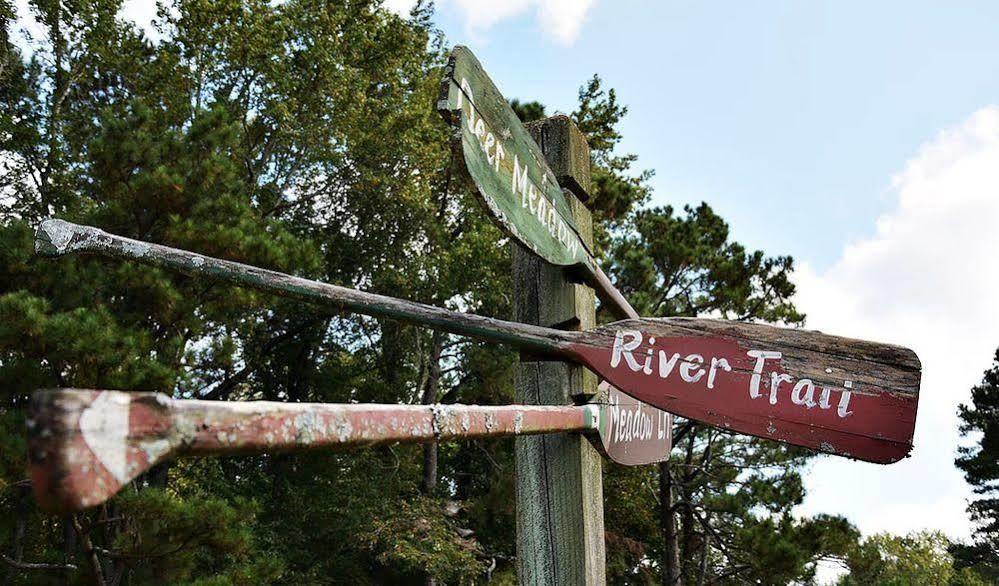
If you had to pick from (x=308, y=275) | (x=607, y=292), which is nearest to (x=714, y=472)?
(x=308, y=275)

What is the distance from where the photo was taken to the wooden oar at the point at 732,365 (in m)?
1.27

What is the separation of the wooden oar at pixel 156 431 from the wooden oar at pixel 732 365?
1.73 ft

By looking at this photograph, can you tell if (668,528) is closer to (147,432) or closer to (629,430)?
(629,430)

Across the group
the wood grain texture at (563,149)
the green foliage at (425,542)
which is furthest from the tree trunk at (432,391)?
the wood grain texture at (563,149)

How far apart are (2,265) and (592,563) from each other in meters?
5.35

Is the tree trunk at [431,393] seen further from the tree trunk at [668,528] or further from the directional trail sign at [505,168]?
the directional trail sign at [505,168]

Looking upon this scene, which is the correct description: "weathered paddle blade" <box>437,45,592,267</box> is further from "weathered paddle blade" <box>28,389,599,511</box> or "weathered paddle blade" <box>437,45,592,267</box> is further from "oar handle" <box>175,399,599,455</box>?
"weathered paddle blade" <box>28,389,599,511</box>

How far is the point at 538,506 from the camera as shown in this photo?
1.52 meters

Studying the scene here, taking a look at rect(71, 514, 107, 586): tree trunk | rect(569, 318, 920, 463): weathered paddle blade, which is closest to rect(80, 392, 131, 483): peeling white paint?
rect(569, 318, 920, 463): weathered paddle blade

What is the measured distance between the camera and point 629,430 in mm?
1663

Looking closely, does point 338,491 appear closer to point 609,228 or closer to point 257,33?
point 609,228

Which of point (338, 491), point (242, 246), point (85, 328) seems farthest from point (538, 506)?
point (338, 491)

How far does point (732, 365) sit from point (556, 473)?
41 cm

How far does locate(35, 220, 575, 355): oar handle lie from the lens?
1.29m
